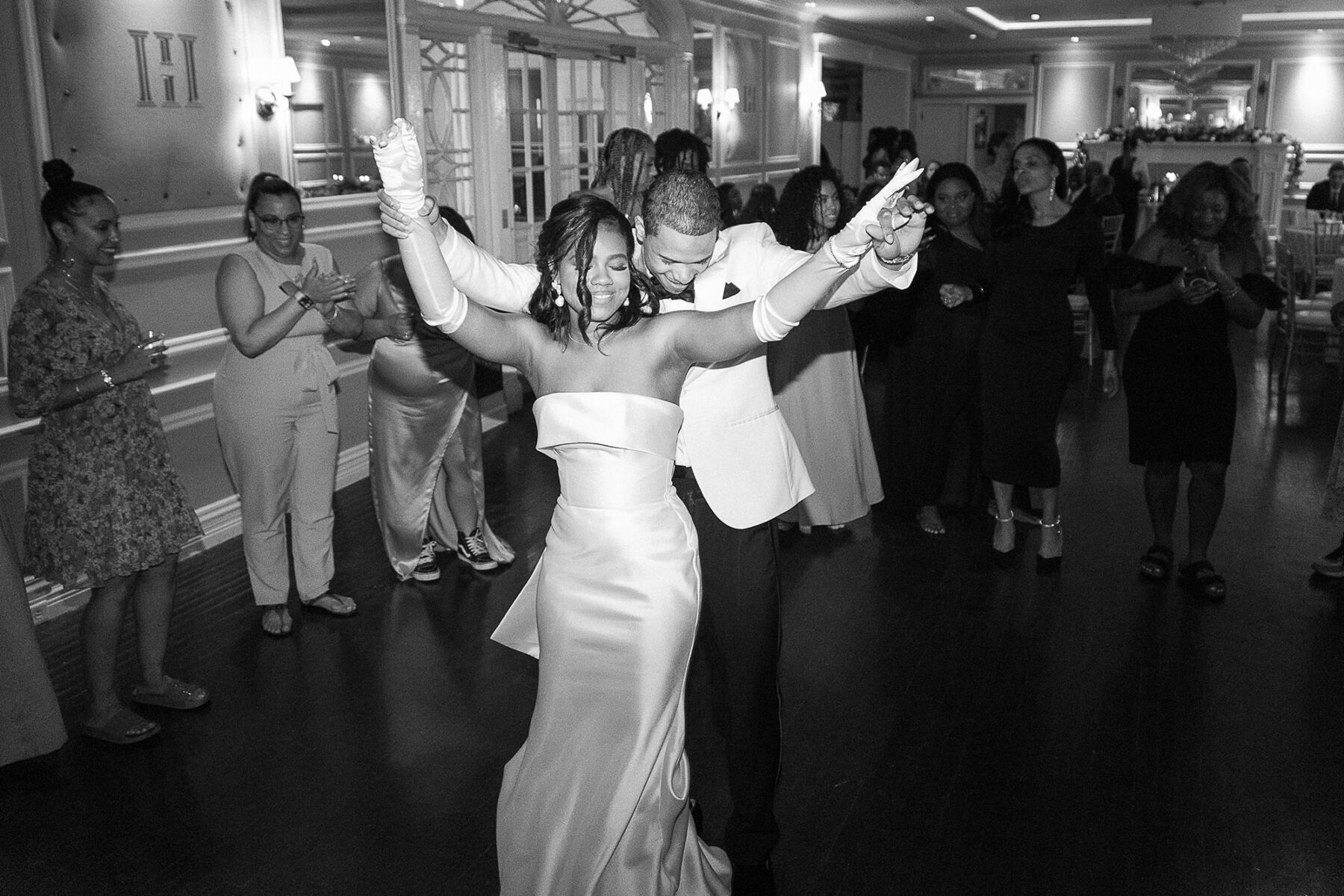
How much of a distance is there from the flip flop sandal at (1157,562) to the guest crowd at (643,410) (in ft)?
0.05

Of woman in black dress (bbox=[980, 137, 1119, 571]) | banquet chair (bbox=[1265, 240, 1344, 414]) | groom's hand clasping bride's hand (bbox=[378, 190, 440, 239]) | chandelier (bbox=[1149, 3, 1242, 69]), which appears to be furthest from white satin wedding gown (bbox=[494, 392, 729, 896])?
chandelier (bbox=[1149, 3, 1242, 69])

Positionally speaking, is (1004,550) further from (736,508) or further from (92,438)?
(92,438)

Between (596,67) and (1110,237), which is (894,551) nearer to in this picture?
(596,67)

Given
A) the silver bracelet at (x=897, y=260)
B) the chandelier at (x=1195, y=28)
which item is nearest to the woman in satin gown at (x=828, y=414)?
the silver bracelet at (x=897, y=260)

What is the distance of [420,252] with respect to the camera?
6.72 ft

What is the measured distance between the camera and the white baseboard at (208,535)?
4336 millimetres

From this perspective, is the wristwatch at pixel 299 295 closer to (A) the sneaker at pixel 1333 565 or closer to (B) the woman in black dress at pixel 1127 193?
(A) the sneaker at pixel 1333 565

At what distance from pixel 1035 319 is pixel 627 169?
191cm

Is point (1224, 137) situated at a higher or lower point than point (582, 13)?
lower

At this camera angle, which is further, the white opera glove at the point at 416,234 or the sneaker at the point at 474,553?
the sneaker at the point at 474,553

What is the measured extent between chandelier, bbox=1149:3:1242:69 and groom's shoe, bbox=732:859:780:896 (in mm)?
13090

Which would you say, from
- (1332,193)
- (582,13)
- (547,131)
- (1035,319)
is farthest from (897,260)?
(1332,193)

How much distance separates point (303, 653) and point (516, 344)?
2.26m

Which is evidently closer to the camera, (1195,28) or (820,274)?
(820,274)
